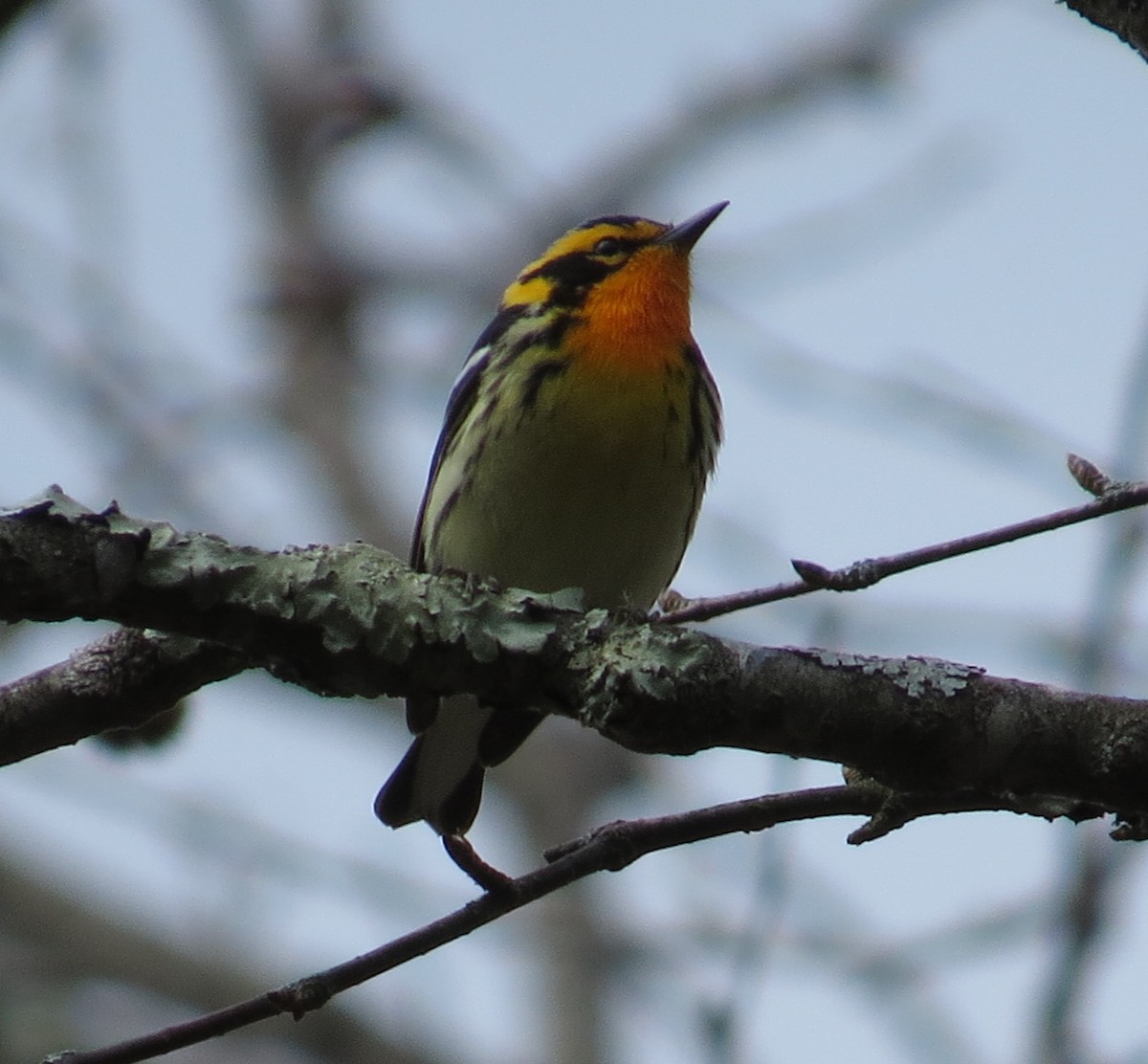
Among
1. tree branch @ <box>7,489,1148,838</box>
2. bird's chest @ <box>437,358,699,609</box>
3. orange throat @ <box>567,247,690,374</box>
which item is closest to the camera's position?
tree branch @ <box>7,489,1148,838</box>

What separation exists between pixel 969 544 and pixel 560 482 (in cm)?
188

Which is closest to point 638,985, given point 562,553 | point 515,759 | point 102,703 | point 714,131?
point 515,759

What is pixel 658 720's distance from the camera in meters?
2.35

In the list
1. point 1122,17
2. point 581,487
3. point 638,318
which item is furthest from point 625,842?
point 638,318

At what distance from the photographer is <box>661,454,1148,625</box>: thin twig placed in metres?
2.43

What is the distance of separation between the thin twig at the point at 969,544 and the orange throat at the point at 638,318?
1610mm

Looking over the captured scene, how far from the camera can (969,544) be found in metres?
2.49

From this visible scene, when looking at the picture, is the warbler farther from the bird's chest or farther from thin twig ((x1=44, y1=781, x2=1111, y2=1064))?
thin twig ((x1=44, y1=781, x2=1111, y2=1064))

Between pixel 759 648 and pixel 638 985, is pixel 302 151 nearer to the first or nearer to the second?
pixel 638 985

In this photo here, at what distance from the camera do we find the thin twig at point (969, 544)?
243 cm

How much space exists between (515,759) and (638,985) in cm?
297

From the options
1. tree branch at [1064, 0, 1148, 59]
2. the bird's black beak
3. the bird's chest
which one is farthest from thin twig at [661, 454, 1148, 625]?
the bird's black beak

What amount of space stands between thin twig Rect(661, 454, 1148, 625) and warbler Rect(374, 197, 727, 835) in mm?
1391

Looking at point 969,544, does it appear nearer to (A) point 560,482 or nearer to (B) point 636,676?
(B) point 636,676
